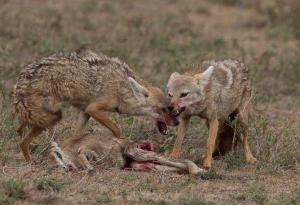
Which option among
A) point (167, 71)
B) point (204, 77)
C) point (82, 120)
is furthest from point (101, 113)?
point (167, 71)

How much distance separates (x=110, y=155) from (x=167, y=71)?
5321mm

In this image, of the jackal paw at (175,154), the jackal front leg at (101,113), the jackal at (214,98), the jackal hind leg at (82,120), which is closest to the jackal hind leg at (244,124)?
the jackal at (214,98)

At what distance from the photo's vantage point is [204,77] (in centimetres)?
1071

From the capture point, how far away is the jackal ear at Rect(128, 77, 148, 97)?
11.0 m

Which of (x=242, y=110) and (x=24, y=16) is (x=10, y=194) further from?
(x=24, y=16)

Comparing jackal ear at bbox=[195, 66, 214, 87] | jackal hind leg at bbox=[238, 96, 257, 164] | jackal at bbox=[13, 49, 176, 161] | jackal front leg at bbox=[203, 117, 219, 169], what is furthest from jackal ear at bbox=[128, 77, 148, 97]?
jackal hind leg at bbox=[238, 96, 257, 164]

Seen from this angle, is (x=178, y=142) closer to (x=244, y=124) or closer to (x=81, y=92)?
(x=244, y=124)

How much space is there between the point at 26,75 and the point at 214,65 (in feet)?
7.55

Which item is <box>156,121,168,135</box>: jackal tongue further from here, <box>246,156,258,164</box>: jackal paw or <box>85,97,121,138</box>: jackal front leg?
<box>246,156,258,164</box>: jackal paw

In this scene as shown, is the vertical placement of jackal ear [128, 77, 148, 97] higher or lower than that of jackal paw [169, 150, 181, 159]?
higher

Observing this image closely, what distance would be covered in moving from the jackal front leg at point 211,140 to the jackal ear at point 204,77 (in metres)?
0.43

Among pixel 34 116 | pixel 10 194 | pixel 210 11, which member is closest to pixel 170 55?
pixel 210 11

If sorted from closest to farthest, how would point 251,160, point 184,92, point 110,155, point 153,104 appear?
point 110,155
point 184,92
point 251,160
point 153,104

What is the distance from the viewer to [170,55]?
16.2m
